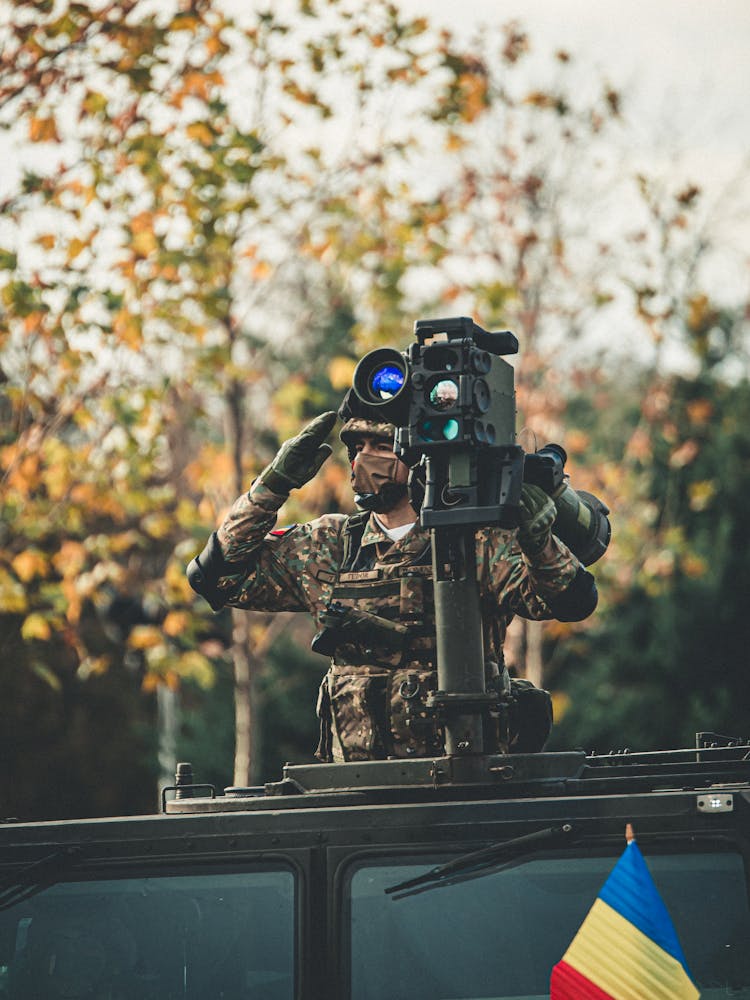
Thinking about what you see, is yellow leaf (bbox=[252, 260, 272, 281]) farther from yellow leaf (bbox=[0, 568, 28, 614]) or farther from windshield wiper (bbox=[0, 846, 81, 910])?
windshield wiper (bbox=[0, 846, 81, 910])

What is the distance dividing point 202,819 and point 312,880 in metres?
0.29

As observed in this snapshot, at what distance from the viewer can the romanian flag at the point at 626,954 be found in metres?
3.17

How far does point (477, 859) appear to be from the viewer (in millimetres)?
3334

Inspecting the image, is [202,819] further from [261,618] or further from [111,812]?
[111,812]

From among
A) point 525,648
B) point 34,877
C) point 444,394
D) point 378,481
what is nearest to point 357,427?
point 378,481

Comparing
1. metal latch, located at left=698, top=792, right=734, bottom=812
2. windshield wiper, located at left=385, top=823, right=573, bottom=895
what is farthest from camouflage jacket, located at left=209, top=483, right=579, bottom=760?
metal latch, located at left=698, top=792, right=734, bottom=812

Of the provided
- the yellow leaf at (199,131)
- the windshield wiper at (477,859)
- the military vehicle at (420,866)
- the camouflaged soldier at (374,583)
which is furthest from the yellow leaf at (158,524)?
the windshield wiper at (477,859)

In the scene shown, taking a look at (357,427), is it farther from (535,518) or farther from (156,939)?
(156,939)

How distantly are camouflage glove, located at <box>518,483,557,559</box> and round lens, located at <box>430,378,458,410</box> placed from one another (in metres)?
0.30

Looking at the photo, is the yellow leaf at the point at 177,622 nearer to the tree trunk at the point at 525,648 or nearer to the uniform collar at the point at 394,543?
the tree trunk at the point at 525,648

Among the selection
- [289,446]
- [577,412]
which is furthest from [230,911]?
[577,412]

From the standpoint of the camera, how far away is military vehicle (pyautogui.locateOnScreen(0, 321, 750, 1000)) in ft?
10.8

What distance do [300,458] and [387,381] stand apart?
0.39 m

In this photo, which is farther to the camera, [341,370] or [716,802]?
[341,370]
